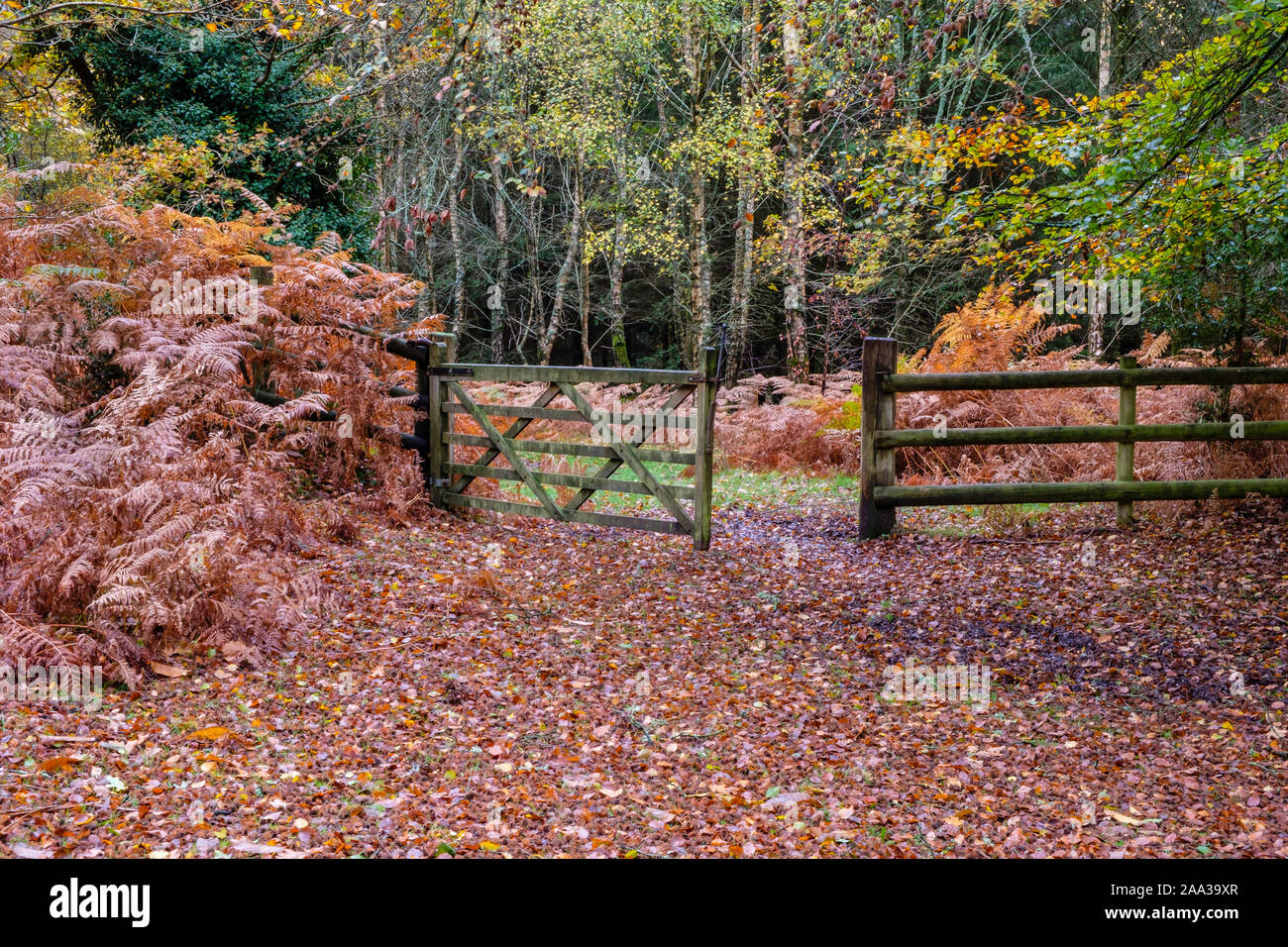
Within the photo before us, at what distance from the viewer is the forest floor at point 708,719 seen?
11.5 feet

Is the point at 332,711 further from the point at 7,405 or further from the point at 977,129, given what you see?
the point at 977,129

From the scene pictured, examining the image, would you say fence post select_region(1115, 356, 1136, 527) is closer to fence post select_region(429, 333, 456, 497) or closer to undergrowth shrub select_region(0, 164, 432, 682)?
fence post select_region(429, 333, 456, 497)

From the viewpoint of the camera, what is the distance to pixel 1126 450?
8039 millimetres

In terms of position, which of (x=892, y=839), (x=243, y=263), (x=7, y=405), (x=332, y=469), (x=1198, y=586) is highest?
(x=243, y=263)

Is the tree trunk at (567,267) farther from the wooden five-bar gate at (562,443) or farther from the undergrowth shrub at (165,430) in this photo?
the wooden five-bar gate at (562,443)

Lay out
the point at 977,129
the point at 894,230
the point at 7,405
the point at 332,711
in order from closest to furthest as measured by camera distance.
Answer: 1. the point at 332,711
2. the point at 7,405
3. the point at 977,129
4. the point at 894,230

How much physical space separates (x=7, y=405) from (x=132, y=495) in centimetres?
187

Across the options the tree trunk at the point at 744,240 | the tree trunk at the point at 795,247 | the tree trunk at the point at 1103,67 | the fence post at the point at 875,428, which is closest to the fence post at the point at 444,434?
the fence post at the point at 875,428

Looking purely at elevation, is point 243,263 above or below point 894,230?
below

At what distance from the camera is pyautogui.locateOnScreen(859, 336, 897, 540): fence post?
821 centimetres

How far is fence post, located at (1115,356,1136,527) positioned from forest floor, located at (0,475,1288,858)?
0.51m

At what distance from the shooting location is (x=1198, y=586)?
6426mm
